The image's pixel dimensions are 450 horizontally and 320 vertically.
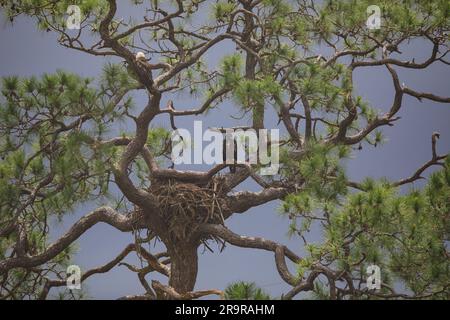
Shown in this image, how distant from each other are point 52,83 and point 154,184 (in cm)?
88

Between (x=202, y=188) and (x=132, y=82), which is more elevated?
(x=132, y=82)

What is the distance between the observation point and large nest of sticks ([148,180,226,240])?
147 inches

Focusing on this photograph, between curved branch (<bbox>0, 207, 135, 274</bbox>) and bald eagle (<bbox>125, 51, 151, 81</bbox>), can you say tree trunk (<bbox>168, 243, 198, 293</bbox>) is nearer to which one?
curved branch (<bbox>0, 207, 135, 274</bbox>)

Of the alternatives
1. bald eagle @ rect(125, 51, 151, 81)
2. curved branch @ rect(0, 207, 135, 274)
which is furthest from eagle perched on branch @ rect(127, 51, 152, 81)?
curved branch @ rect(0, 207, 135, 274)

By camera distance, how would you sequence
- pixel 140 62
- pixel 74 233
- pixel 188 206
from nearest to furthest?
pixel 140 62 < pixel 188 206 < pixel 74 233

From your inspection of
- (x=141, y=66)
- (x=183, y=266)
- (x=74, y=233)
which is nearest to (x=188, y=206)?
(x=183, y=266)

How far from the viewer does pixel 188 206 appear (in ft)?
12.1

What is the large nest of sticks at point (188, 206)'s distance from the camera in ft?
12.2

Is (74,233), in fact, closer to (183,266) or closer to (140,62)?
(183,266)

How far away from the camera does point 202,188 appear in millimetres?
3799

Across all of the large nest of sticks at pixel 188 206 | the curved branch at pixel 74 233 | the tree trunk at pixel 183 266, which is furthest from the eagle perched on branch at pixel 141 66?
the tree trunk at pixel 183 266

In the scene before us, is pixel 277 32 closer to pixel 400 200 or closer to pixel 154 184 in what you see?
pixel 154 184

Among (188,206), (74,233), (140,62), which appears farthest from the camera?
(74,233)

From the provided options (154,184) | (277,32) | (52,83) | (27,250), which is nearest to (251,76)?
(277,32)
